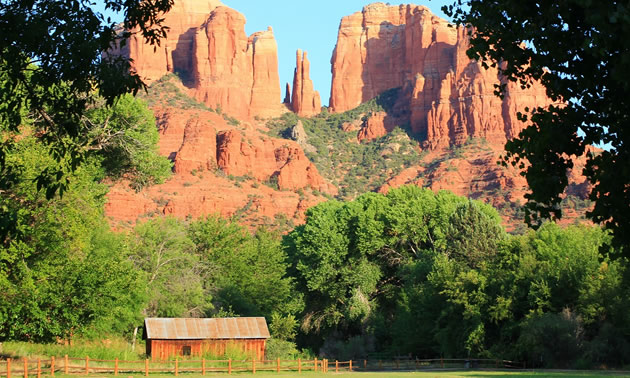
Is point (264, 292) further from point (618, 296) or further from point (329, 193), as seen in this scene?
point (329, 193)

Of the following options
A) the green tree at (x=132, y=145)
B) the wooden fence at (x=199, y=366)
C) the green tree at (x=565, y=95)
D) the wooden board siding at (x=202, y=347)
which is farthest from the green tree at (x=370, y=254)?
the green tree at (x=565, y=95)

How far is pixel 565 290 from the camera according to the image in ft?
169

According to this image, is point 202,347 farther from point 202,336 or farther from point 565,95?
point 565,95

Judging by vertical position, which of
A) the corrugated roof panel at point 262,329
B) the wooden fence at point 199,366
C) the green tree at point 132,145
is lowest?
the wooden fence at point 199,366

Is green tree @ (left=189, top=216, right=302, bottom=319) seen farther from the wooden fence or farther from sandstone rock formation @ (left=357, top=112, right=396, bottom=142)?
sandstone rock formation @ (left=357, top=112, right=396, bottom=142)

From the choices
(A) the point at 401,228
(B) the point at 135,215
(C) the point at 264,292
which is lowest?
(C) the point at 264,292

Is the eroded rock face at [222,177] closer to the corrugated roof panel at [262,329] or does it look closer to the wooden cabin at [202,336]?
the corrugated roof panel at [262,329]

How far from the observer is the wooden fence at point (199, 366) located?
3638 centimetres

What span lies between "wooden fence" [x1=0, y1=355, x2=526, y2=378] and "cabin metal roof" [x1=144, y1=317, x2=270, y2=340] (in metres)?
2.26

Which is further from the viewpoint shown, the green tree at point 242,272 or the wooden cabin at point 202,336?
the green tree at point 242,272

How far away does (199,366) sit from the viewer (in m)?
46.6

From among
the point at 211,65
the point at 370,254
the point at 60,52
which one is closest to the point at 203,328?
the point at 370,254

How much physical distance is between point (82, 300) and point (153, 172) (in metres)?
12.5

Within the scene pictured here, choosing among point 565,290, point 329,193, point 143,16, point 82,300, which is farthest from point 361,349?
point 329,193
